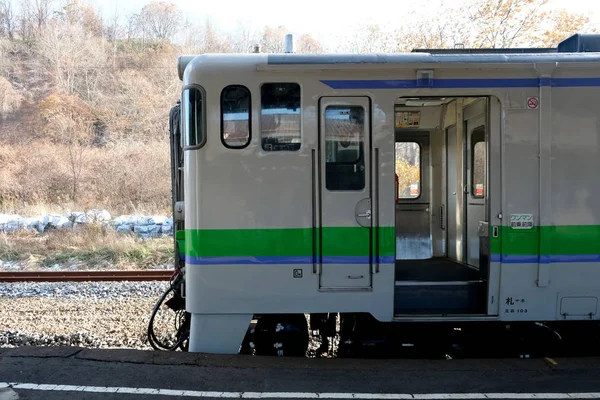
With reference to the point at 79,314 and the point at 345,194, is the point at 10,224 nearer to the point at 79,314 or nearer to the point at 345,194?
the point at 79,314

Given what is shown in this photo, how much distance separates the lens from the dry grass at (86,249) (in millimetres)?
13242

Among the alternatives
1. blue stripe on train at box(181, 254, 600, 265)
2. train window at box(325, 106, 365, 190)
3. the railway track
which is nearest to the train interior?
blue stripe on train at box(181, 254, 600, 265)

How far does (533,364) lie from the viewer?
4918 mm

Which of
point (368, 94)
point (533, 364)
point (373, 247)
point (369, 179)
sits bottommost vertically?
point (533, 364)

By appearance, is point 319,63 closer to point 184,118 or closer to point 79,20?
point 184,118

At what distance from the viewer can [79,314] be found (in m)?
8.59

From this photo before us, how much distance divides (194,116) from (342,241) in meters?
1.85

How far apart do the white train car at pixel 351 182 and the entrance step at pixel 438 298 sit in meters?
0.24

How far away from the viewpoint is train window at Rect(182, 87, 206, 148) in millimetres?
4934

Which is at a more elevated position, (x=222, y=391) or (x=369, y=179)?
(x=369, y=179)

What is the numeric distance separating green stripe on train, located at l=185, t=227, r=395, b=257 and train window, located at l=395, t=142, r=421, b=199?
234cm

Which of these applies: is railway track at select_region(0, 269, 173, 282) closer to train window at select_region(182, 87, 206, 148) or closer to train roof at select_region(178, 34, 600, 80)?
train window at select_region(182, 87, 206, 148)

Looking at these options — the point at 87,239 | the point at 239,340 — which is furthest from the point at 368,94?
the point at 87,239

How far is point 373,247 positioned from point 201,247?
5.38ft
